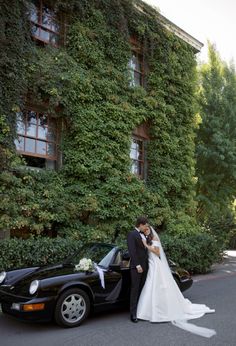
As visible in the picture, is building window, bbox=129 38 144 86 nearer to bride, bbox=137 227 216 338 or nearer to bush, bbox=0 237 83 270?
bush, bbox=0 237 83 270

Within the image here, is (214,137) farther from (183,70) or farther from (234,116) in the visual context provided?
(183,70)

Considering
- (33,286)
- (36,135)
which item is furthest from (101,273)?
(36,135)

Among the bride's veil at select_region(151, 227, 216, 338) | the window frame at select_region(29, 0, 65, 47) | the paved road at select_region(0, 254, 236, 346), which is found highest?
the window frame at select_region(29, 0, 65, 47)

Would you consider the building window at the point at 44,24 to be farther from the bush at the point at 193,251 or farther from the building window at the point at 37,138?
the bush at the point at 193,251

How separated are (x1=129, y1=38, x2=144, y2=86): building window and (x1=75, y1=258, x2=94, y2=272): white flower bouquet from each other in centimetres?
958

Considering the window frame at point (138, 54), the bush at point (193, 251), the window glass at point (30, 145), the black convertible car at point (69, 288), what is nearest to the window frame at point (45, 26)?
the window glass at point (30, 145)

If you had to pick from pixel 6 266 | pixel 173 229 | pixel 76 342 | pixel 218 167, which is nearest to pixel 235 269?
pixel 173 229

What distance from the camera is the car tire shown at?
611cm

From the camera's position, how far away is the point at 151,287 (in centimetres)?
694

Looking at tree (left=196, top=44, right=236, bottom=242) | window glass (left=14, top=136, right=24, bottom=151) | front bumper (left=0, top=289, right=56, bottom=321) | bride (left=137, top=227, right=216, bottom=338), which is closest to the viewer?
front bumper (left=0, top=289, right=56, bottom=321)

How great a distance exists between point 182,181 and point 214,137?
521 cm

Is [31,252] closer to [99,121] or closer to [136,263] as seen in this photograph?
[136,263]


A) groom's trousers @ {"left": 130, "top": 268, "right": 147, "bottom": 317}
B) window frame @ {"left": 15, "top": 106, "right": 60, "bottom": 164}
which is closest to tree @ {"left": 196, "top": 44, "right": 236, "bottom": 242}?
window frame @ {"left": 15, "top": 106, "right": 60, "bottom": 164}

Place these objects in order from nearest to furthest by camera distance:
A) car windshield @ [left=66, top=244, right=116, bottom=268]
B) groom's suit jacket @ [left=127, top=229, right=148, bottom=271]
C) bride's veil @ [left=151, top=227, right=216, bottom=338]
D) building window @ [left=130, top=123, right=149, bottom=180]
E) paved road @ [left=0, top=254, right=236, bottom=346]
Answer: paved road @ [left=0, top=254, right=236, bottom=346]
bride's veil @ [left=151, top=227, right=216, bottom=338]
groom's suit jacket @ [left=127, top=229, right=148, bottom=271]
car windshield @ [left=66, top=244, right=116, bottom=268]
building window @ [left=130, top=123, right=149, bottom=180]
